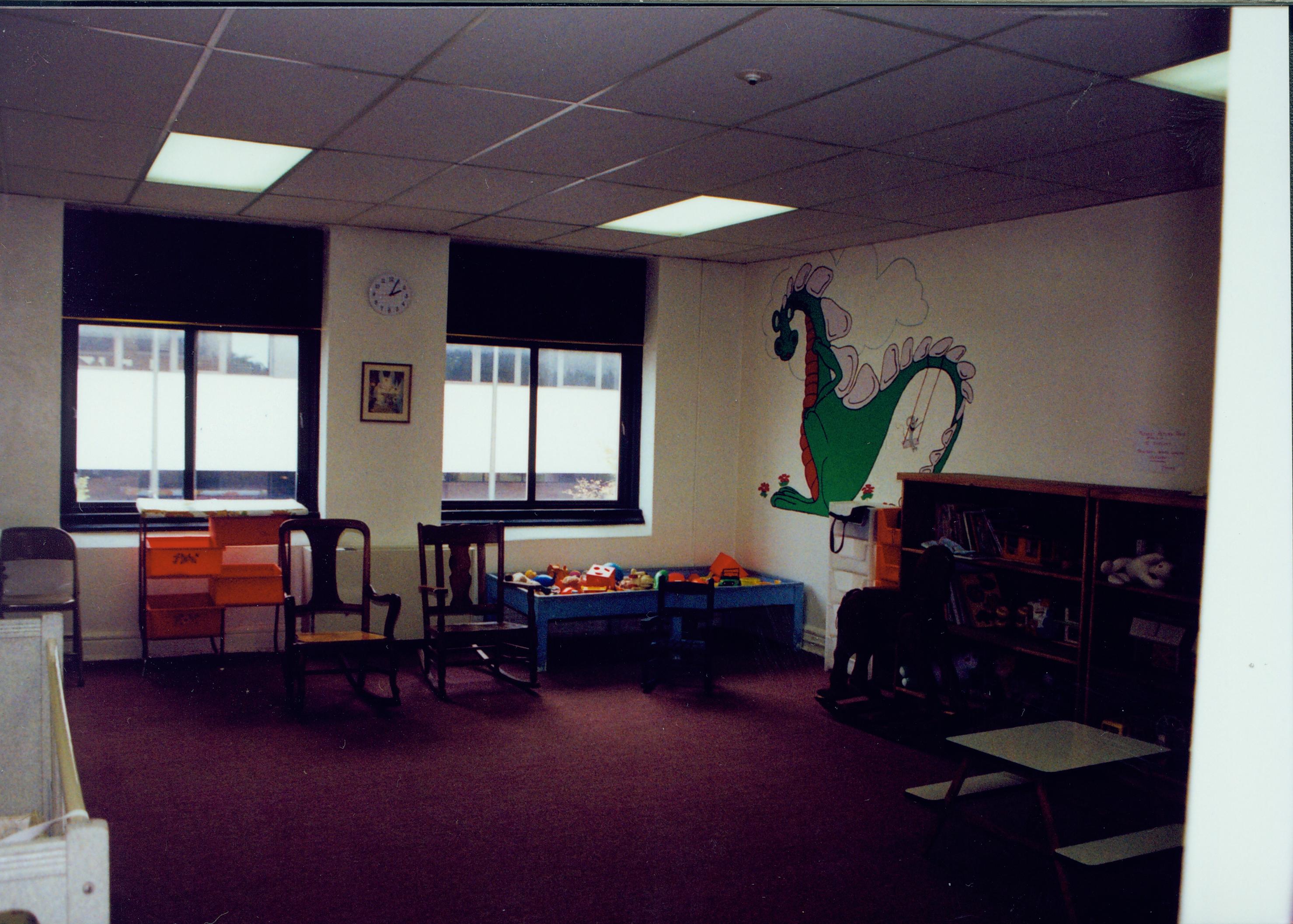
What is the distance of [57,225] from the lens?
612cm

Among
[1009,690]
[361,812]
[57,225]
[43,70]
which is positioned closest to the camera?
[43,70]

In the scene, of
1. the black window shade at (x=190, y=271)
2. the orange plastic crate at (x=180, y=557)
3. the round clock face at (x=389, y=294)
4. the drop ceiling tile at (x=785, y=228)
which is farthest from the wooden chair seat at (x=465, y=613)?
the drop ceiling tile at (x=785, y=228)

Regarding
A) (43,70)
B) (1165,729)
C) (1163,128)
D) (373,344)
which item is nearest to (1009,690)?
(1165,729)

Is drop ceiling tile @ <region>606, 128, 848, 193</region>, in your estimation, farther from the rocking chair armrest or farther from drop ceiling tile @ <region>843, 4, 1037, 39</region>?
the rocking chair armrest

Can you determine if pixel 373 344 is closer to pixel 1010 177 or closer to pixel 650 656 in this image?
pixel 650 656

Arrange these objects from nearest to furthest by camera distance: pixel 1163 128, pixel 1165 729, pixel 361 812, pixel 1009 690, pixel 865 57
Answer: pixel 865 57, pixel 1163 128, pixel 361 812, pixel 1165 729, pixel 1009 690

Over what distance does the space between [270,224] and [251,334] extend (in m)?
0.77

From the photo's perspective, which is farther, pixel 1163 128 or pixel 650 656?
pixel 650 656

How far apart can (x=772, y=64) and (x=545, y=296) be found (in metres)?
4.60

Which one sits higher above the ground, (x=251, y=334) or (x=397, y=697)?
(x=251, y=334)

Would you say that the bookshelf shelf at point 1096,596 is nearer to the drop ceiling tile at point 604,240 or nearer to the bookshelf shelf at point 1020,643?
the bookshelf shelf at point 1020,643

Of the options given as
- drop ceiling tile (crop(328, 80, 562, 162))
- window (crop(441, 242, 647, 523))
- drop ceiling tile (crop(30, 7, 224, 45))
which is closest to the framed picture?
window (crop(441, 242, 647, 523))

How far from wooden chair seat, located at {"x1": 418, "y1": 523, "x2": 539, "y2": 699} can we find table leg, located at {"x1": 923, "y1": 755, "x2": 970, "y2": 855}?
113 inches

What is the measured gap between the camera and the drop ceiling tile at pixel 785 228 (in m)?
5.92
